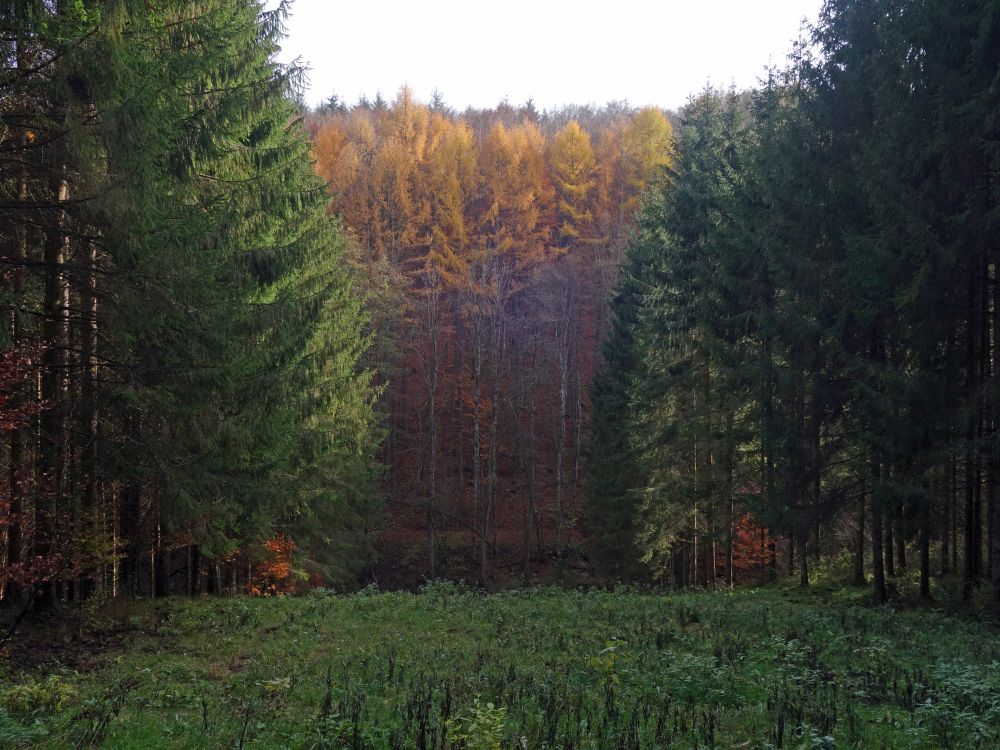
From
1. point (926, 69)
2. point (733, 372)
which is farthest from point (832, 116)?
point (733, 372)

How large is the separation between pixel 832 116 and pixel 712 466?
1010 centimetres

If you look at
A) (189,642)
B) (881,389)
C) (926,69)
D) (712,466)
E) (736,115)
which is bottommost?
(189,642)

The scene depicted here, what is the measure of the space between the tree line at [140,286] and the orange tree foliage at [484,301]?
18735 mm

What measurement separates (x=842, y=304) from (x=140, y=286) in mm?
13297

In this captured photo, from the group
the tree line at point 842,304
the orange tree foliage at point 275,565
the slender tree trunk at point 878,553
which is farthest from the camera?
the orange tree foliage at point 275,565

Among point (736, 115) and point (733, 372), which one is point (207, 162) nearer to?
point (733, 372)

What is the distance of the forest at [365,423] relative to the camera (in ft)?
23.8

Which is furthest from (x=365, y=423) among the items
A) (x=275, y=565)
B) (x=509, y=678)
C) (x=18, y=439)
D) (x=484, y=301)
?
(x=509, y=678)

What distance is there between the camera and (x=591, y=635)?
11.0 meters

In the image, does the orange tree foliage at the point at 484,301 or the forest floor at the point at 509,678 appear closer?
the forest floor at the point at 509,678

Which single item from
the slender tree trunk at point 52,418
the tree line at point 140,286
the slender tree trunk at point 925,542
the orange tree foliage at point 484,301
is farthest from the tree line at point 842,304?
the slender tree trunk at point 52,418

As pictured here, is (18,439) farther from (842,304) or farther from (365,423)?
(842,304)

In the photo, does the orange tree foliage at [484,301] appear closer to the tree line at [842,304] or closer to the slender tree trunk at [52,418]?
the tree line at [842,304]

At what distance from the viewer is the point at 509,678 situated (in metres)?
7.87
